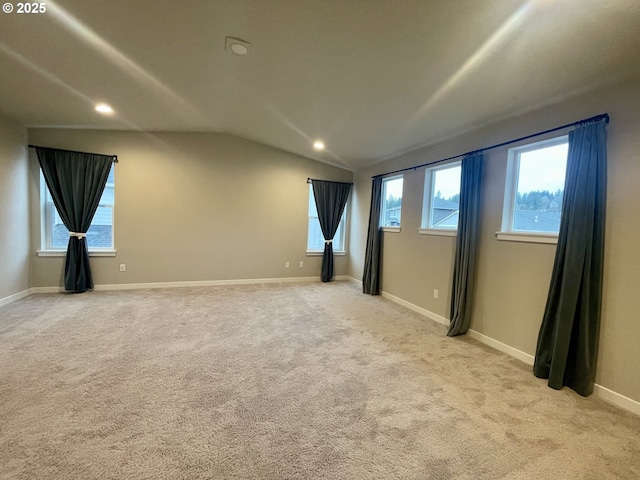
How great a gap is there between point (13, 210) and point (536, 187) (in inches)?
238

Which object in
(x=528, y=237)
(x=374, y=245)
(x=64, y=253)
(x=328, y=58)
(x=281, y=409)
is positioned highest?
(x=328, y=58)

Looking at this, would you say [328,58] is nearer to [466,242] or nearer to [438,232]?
[466,242]

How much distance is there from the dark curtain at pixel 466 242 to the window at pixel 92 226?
196 inches

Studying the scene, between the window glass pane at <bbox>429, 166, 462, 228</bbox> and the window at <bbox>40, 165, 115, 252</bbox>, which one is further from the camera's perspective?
the window at <bbox>40, 165, 115, 252</bbox>

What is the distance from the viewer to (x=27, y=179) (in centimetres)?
404

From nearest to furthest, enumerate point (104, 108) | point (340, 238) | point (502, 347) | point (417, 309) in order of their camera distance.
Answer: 1. point (502, 347)
2. point (104, 108)
3. point (417, 309)
4. point (340, 238)

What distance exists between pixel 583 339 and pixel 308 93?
10.1ft

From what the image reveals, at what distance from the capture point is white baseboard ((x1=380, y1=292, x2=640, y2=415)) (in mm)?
1975

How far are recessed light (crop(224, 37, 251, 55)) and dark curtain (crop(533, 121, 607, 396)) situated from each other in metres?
2.59

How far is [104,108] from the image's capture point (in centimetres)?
351

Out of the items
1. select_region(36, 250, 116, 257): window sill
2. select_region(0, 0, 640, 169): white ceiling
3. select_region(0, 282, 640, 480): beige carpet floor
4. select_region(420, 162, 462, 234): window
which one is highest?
select_region(0, 0, 640, 169): white ceiling

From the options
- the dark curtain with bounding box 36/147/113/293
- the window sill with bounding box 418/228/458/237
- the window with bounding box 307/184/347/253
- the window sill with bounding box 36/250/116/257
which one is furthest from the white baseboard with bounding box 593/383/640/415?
the dark curtain with bounding box 36/147/113/293

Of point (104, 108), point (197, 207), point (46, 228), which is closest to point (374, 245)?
point (197, 207)

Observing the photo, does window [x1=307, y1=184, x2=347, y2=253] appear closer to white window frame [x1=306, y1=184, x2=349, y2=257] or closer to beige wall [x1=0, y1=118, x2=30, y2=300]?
white window frame [x1=306, y1=184, x2=349, y2=257]
